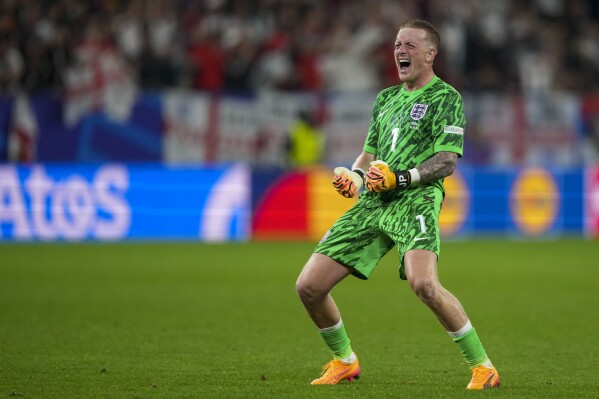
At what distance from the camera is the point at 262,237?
67.1 feet

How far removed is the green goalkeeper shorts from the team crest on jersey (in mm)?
400

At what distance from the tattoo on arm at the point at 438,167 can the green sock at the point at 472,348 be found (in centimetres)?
87

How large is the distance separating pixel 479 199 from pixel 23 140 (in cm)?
841

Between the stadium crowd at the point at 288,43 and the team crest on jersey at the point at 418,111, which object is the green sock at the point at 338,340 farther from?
the stadium crowd at the point at 288,43

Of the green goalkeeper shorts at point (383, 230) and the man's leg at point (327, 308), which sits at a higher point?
the green goalkeeper shorts at point (383, 230)

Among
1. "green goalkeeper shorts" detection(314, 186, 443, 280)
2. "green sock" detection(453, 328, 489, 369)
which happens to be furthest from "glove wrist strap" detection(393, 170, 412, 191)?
"green sock" detection(453, 328, 489, 369)

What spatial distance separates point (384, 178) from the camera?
19.9ft

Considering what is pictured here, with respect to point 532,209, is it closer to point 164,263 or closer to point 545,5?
point 545,5

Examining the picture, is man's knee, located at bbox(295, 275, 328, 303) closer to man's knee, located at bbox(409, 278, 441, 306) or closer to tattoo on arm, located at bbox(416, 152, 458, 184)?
man's knee, located at bbox(409, 278, 441, 306)

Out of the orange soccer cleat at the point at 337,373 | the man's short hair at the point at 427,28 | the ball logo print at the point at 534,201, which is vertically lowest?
the ball logo print at the point at 534,201

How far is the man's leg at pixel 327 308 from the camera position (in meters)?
6.39

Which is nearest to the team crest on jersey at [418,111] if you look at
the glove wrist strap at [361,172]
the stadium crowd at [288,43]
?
the glove wrist strap at [361,172]

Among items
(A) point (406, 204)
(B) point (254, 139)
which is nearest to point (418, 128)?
(A) point (406, 204)

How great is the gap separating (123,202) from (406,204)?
13.9 meters
